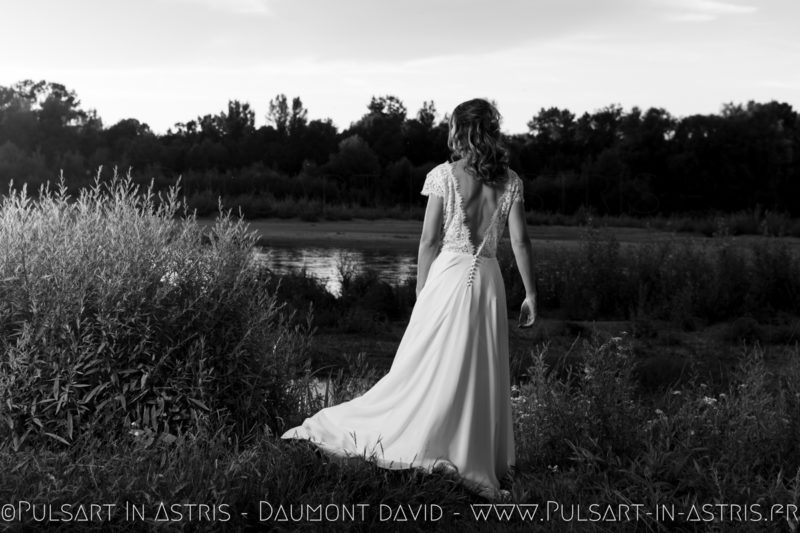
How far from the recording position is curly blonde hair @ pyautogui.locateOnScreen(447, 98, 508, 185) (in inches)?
203

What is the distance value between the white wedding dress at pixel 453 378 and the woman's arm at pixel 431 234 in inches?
1.5

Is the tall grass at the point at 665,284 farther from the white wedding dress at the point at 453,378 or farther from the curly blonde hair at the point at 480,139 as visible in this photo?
the curly blonde hair at the point at 480,139

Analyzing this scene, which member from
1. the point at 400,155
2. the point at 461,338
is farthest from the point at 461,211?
the point at 400,155

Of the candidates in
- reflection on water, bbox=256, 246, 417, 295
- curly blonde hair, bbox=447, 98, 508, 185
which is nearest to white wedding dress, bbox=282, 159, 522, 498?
curly blonde hair, bbox=447, 98, 508, 185

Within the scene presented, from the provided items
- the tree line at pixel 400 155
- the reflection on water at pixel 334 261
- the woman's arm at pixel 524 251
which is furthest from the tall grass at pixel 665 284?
the tree line at pixel 400 155

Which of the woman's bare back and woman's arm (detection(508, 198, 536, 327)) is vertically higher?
the woman's bare back

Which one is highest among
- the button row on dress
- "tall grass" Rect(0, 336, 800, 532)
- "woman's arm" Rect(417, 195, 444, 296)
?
"woman's arm" Rect(417, 195, 444, 296)

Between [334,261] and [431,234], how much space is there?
15.4m

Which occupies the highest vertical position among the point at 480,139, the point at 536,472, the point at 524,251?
the point at 480,139

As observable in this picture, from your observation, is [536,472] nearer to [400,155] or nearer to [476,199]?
[476,199]

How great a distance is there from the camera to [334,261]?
2066 centimetres

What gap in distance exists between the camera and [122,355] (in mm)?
5598

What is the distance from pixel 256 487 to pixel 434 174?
201 cm

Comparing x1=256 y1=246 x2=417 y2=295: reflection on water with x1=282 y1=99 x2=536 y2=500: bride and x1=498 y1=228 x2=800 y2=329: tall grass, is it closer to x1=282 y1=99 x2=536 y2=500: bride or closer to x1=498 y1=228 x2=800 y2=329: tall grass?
x1=498 y1=228 x2=800 y2=329: tall grass
